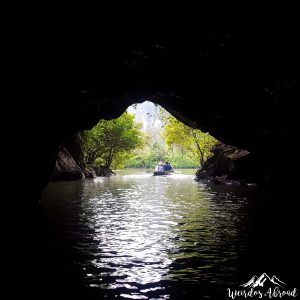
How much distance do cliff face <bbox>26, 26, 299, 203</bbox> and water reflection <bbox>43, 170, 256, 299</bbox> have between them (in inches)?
158

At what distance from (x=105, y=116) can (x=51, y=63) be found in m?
9.95

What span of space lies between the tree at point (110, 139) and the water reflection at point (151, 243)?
35074mm

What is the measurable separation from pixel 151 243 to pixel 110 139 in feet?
147

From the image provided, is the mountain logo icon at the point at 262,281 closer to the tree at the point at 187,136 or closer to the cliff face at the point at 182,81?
the cliff face at the point at 182,81

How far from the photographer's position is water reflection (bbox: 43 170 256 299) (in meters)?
7.30

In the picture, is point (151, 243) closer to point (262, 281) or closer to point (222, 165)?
point (262, 281)

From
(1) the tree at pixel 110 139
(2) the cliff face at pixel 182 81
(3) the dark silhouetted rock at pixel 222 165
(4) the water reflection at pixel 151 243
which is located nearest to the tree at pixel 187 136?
(3) the dark silhouetted rock at pixel 222 165

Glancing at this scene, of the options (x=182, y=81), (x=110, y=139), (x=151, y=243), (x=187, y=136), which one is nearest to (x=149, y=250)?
(x=151, y=243)

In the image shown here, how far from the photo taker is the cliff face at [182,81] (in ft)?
36.4

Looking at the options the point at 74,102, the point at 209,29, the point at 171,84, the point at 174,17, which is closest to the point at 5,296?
the point at 174,17

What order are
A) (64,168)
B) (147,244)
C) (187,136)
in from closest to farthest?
1. (147,244)
2. (64,168)
3. (187,136)

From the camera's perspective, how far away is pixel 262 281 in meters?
7.27

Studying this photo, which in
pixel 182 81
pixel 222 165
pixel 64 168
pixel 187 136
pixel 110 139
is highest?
pixel 182 81

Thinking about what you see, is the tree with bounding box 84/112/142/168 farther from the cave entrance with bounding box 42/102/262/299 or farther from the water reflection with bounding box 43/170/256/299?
the water reflection with bounding box 43/170/256/299
